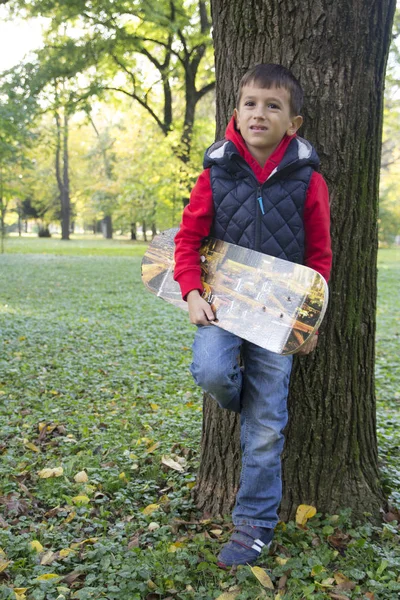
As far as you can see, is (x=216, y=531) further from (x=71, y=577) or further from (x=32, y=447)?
(x=32, y=447)

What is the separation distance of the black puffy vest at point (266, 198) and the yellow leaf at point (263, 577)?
4.42 ft

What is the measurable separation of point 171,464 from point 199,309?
136cm

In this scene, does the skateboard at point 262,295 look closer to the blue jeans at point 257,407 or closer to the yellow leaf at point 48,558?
the blue jeans at point 257,407

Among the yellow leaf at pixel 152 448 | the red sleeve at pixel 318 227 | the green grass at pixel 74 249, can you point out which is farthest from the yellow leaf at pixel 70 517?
the green grass at pixel 74 249

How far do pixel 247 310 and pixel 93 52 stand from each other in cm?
1699

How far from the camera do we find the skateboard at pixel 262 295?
97.5 inches

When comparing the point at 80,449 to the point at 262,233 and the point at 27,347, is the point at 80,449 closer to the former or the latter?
the point at 262,233

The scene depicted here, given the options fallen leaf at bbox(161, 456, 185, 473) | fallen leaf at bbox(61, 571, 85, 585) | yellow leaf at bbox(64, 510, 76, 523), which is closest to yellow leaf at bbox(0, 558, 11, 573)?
fallen leaf at bbox(61, 571, 85, 585)

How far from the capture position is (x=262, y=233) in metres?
2.60

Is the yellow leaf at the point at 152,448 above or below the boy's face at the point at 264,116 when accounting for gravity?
below

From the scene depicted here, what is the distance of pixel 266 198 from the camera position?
2.55 metres

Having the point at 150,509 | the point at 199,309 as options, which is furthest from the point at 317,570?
the point at 199,309

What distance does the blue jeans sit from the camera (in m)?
2.57

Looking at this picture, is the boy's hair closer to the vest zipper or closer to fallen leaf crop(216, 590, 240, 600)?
the vest zipper
